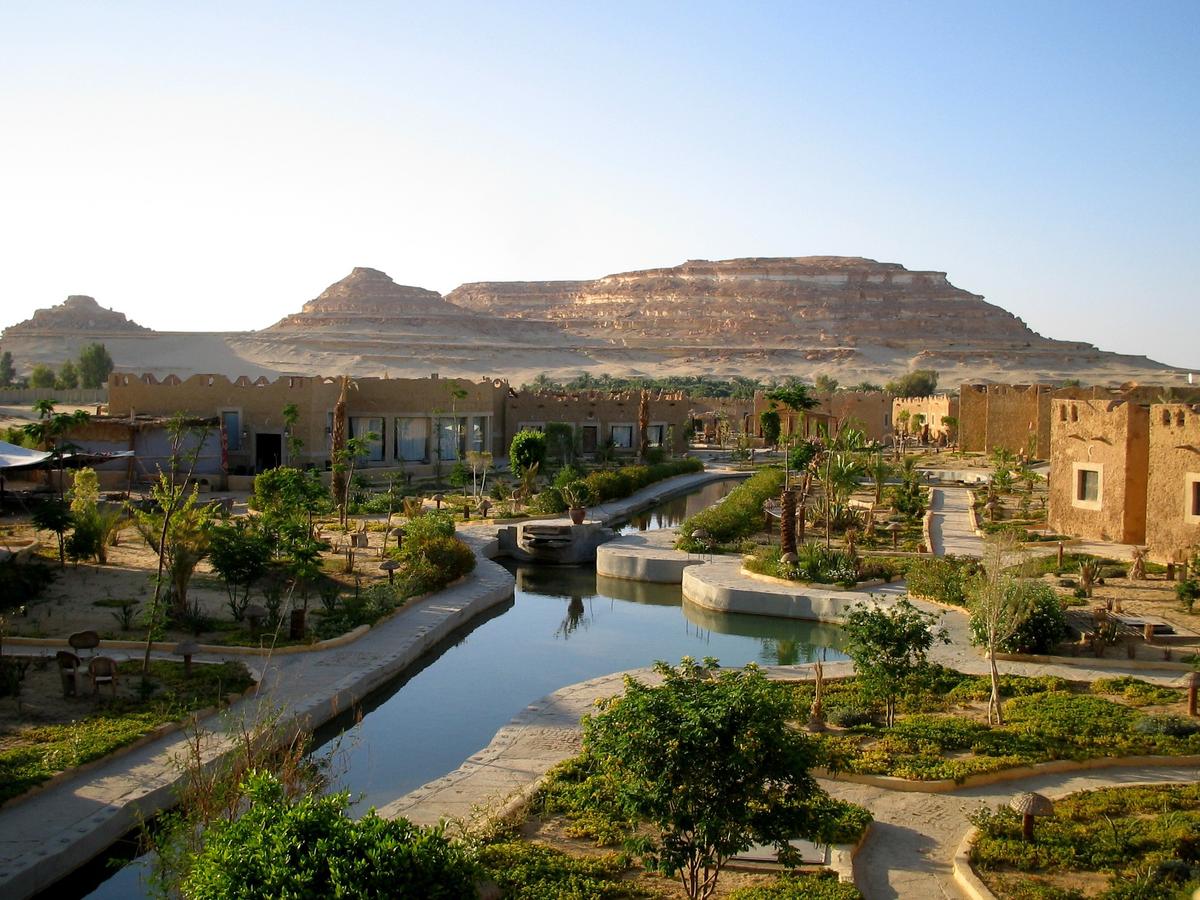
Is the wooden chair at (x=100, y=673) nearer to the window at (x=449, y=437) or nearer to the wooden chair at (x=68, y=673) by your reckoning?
the wooden chair at (x=68, y=673)

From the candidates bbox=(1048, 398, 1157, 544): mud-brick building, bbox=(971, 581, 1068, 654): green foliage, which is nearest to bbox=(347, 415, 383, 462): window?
bbox=(1048, 398, 1157, 544): mud-brick building

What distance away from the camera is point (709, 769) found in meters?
7.28

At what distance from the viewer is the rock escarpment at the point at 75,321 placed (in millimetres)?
128125

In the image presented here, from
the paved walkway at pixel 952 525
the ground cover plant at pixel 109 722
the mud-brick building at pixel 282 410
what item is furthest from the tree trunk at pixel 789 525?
the mud-brick building at pixel 282 410

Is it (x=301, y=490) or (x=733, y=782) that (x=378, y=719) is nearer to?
(x=733, y=782)

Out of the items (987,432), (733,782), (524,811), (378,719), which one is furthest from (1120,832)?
(987,432)

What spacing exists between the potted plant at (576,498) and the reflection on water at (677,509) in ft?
4.48

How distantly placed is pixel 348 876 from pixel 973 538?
22.6 m

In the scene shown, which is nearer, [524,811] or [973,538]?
[524,811]

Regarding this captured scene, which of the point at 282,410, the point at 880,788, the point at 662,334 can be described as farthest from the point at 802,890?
the point at 662,334

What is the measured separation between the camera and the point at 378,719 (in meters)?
14.3

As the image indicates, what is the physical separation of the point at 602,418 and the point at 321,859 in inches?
1716

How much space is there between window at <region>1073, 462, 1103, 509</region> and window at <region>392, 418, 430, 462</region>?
2272 cm

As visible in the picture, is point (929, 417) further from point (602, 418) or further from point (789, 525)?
point (789, 525)
